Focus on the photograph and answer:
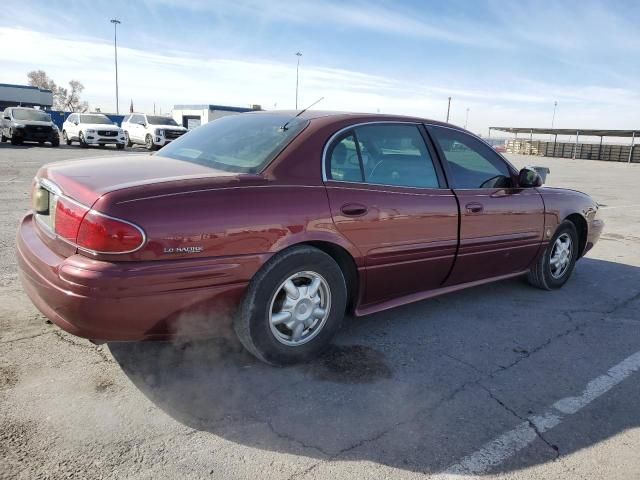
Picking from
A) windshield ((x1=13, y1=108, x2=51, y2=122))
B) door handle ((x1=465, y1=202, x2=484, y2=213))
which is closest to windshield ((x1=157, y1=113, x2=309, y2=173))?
door handle ((x1=465, y1=202, x2=484, y2=213))

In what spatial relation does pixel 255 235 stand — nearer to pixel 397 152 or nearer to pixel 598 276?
pixel 397 152

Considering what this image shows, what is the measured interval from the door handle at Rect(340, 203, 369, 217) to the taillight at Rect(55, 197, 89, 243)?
1.41 m

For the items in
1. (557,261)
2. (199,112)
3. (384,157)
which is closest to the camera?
(384,157)

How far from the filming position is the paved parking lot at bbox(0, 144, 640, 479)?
2250 millimetres

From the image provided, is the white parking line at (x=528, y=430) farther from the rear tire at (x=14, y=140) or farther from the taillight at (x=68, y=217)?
the rear tire at (x=14, y=140)

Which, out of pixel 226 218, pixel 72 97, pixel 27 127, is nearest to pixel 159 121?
pixel 27 127

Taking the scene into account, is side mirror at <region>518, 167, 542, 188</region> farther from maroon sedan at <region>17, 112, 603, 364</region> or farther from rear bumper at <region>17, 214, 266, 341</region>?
rear bumper at <region>17, 214, 266, 341</region>

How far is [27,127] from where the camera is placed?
21.8 metres

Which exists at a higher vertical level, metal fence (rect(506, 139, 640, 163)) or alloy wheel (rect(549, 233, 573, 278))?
metal fence (rect(506, 139, 640, 163))

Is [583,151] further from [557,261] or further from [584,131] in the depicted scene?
[557,261]

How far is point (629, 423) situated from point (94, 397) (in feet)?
9.09

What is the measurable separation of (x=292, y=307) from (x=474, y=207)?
5.59 ft

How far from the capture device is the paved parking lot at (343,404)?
2.25 metres

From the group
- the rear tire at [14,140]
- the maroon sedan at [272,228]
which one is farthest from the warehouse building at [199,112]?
the maroon sedan at [272,228]
